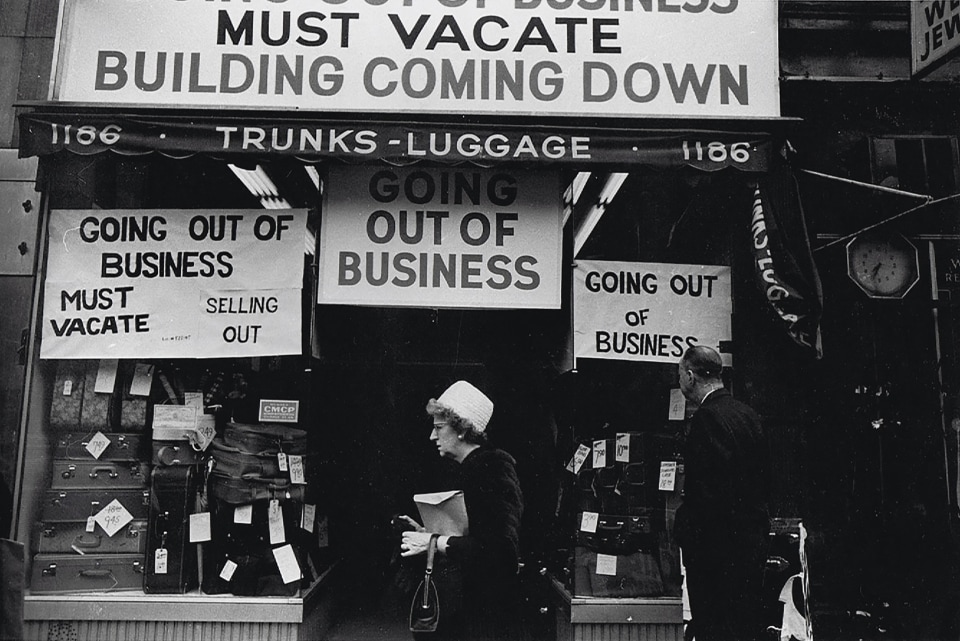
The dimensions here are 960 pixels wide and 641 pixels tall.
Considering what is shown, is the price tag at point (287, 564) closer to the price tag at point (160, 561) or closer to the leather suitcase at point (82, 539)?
the price tag at point (160, 561)

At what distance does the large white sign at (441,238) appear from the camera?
5.83 metres

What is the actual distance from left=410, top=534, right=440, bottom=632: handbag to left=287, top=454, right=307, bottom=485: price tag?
1.45 metres

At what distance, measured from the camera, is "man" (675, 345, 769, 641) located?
16.1 feet

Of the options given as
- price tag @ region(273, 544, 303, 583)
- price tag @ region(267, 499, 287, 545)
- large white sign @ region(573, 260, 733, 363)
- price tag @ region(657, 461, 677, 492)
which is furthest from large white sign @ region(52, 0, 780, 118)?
price tag @ region(273, 544, 303, 583)

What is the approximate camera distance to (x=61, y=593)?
18.4 feet

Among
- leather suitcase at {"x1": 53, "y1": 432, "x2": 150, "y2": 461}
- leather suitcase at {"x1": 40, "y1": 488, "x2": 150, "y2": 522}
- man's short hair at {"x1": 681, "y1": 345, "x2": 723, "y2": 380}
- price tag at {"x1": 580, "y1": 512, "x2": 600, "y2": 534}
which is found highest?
man's short hair at {"x1": 681, "y1": 345, "x2": 723, "y2": 380}

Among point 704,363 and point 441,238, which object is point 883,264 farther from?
point 441,238

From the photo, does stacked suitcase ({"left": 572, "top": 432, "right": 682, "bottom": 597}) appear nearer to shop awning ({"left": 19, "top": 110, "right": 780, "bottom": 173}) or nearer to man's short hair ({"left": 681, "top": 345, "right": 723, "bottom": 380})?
man's short hair ({"left": 681, "top": 345, "right": 723, "bottom": 380})

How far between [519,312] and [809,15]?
3.45 meters

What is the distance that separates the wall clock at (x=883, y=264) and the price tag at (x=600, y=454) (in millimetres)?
2410

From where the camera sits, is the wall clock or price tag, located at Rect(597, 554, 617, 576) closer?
price tag, located at Rect(597, 554, 617, 576)

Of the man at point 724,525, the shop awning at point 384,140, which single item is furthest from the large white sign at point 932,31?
the man at point 724,525

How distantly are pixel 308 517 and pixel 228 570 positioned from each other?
0.69 meters

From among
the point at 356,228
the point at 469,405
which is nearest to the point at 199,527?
the point at 469,405
